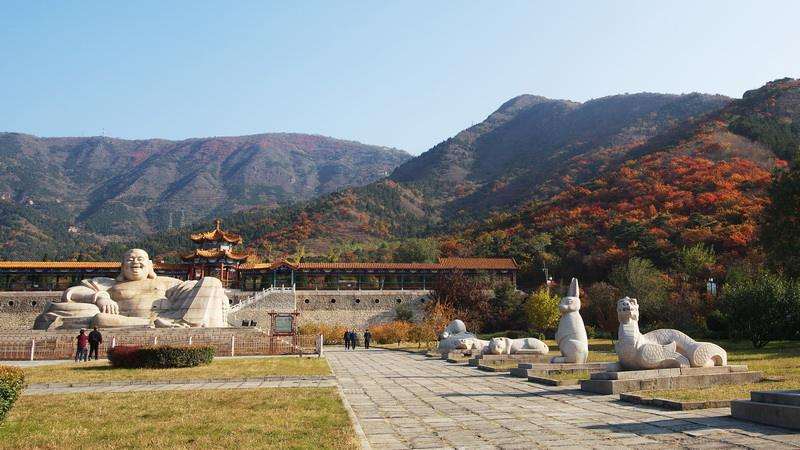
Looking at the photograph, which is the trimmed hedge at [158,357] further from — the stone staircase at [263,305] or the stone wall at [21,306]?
the stone wall at [21,306]

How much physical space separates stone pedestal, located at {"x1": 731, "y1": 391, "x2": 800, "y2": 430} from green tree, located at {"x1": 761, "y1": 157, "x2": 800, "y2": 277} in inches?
745

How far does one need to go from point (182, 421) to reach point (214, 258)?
38.5 m

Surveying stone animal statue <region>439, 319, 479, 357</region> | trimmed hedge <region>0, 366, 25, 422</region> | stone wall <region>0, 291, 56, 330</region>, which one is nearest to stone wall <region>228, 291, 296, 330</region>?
stone wall <region>0, 291, 56, 330</region>

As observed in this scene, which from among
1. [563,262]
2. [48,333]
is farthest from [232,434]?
[563,262]

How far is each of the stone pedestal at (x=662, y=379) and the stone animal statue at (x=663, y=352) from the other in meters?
0.21

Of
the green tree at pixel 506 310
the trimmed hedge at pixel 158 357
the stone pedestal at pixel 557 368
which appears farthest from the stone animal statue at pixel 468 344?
the green tree at pixel 506 310

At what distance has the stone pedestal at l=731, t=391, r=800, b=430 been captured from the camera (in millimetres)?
6066

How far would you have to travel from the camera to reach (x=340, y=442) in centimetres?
583

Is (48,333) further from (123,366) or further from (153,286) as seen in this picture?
(123,366)

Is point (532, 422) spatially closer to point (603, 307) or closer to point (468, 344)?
point (468, 344)

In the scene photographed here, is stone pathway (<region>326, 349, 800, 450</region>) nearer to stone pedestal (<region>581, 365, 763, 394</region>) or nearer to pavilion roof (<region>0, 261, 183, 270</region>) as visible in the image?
stone pedestal (<region>581, 365, 763, 394</region>)

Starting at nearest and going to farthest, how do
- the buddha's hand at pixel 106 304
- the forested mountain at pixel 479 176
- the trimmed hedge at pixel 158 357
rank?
the trimmed hedge at pixel 158 357 → the buddha's hand at pixel 106 304 → the forested mountain at pixel 479 176

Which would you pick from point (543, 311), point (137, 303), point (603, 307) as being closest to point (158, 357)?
point (137, 303)

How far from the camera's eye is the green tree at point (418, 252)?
57.6m
